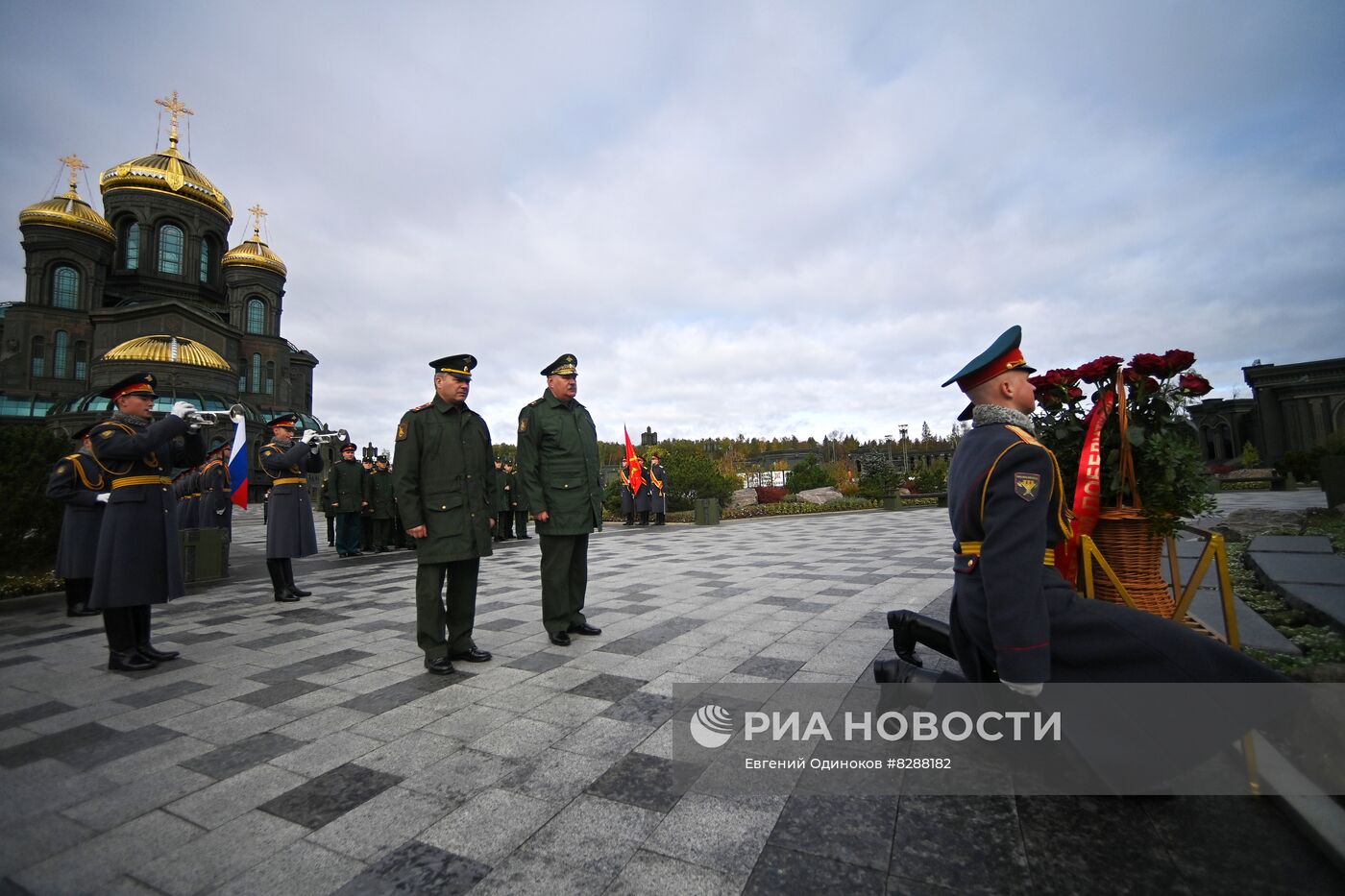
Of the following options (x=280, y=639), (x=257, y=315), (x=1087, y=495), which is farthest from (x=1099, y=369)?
(x=257, y=315)

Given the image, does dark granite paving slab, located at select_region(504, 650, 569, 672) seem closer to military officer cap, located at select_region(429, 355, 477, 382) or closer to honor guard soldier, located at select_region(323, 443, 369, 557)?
military officer cap, located at select_region(429, 355, 477, 382)

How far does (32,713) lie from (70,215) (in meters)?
55.8

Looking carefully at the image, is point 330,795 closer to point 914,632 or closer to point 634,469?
point 914,632

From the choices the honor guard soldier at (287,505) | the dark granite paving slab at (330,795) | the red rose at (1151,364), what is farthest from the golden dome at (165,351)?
the red rose at (1151,364)

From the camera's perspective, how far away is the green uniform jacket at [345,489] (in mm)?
11648

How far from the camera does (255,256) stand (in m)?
47.9

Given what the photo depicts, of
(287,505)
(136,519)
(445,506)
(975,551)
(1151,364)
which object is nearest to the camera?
(975,551)

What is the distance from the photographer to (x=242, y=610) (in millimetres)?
6598

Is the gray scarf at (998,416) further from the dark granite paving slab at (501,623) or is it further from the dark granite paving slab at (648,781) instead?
the dark granite paving slab at (501,623)

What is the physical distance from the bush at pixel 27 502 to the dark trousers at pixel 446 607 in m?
7.00

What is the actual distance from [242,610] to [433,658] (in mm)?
3834

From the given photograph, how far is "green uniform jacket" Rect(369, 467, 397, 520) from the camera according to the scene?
41.5 ft

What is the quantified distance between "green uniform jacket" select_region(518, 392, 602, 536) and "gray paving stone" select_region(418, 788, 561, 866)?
253 cm

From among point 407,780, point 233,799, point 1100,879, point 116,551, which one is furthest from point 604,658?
point 116,551
